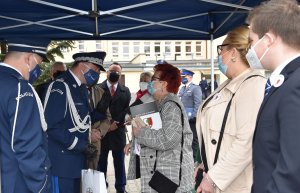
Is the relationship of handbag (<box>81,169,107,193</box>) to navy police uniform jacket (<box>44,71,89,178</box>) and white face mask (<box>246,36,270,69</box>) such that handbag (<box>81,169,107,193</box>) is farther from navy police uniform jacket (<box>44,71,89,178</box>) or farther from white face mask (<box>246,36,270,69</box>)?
white face mask (<box>246,36,270,69</box>)

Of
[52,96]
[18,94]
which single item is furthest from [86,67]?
[18,94]

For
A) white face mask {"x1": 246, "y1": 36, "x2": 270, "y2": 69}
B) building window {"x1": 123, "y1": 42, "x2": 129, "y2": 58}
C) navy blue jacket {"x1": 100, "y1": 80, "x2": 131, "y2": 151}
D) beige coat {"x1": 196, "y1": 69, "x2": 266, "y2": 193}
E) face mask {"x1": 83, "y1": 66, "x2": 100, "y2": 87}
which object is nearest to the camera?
white face mask {"x1": 246, "y1": 36, "x2": 270, "y2": 69}

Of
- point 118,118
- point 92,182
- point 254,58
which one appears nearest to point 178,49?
point 118,118

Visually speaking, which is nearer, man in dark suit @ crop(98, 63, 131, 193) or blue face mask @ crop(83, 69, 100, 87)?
blue face mask @ crop(83, 69, 100, 87)

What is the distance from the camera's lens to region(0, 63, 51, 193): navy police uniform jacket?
2621 mm

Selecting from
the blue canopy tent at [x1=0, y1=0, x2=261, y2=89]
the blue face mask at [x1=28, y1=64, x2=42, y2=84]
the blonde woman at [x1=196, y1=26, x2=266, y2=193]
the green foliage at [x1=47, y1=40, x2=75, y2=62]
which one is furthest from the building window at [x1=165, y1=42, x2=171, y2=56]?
the blonde woman at [x1=196, y1=26, x2=266, y2=193]

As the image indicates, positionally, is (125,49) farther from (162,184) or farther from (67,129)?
(162,184)

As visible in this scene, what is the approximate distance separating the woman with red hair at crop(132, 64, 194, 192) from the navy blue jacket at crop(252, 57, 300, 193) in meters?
1.82

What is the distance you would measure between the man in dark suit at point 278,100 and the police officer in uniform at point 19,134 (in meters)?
1.56

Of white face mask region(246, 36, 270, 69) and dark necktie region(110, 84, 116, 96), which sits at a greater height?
white face mask region(246, 36, 270, 69)

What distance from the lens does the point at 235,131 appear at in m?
2.54

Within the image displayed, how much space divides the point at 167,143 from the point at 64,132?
96 centimetres

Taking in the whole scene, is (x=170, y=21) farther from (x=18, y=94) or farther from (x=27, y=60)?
(x=18, y=94)

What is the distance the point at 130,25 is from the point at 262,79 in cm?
341
